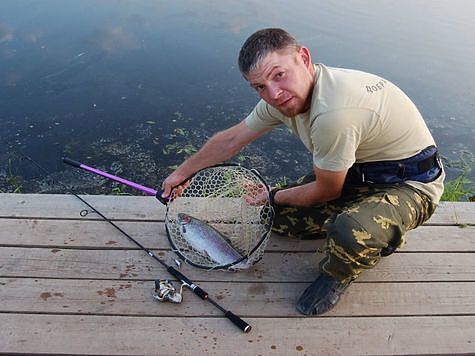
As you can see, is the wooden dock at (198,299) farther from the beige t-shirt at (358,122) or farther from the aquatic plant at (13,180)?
the aquatic plant at (13,180)

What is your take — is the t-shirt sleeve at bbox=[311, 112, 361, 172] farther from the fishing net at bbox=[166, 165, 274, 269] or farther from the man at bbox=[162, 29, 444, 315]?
the fishing net at bbox=[166, 165, 274, 269]

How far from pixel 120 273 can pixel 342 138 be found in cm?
143

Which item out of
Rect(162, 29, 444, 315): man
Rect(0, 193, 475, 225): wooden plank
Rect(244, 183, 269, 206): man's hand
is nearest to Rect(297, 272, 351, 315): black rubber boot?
Rect(162, 29, 444, 315): man

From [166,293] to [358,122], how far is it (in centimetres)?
130

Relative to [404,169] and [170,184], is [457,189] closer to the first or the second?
[404,169]

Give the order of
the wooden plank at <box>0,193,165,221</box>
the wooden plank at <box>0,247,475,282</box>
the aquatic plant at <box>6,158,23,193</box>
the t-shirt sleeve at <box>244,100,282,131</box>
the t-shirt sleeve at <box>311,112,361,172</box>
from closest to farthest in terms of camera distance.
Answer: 1. the t-shirt sleeve at <box>311,112,361,172</box>
2. the wooden plank at <box>0,247,475,282</box>
3. the t-shirt sleeve at <box>244,100,282,131</box>
4. the wooden plank at <box>0,193,165,221</box>
5. the aquatic plant at <box>6,158,23,193</box>

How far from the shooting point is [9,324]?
2340 mm

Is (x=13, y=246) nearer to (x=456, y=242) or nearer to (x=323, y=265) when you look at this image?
(x=323, y=265)

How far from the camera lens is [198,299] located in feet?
8.34

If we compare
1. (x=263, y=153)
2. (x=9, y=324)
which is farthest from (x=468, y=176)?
(x=9, y=324)

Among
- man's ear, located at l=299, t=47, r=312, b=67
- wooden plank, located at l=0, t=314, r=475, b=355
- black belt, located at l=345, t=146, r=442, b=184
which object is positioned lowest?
wooden plank, located at l=0, t=314, r=475, b=355

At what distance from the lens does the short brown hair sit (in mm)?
2227

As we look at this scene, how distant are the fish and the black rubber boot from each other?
1.44 feet

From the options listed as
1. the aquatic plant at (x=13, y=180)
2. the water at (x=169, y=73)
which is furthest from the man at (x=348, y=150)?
the aquatic plant at (x=13, y=180)
